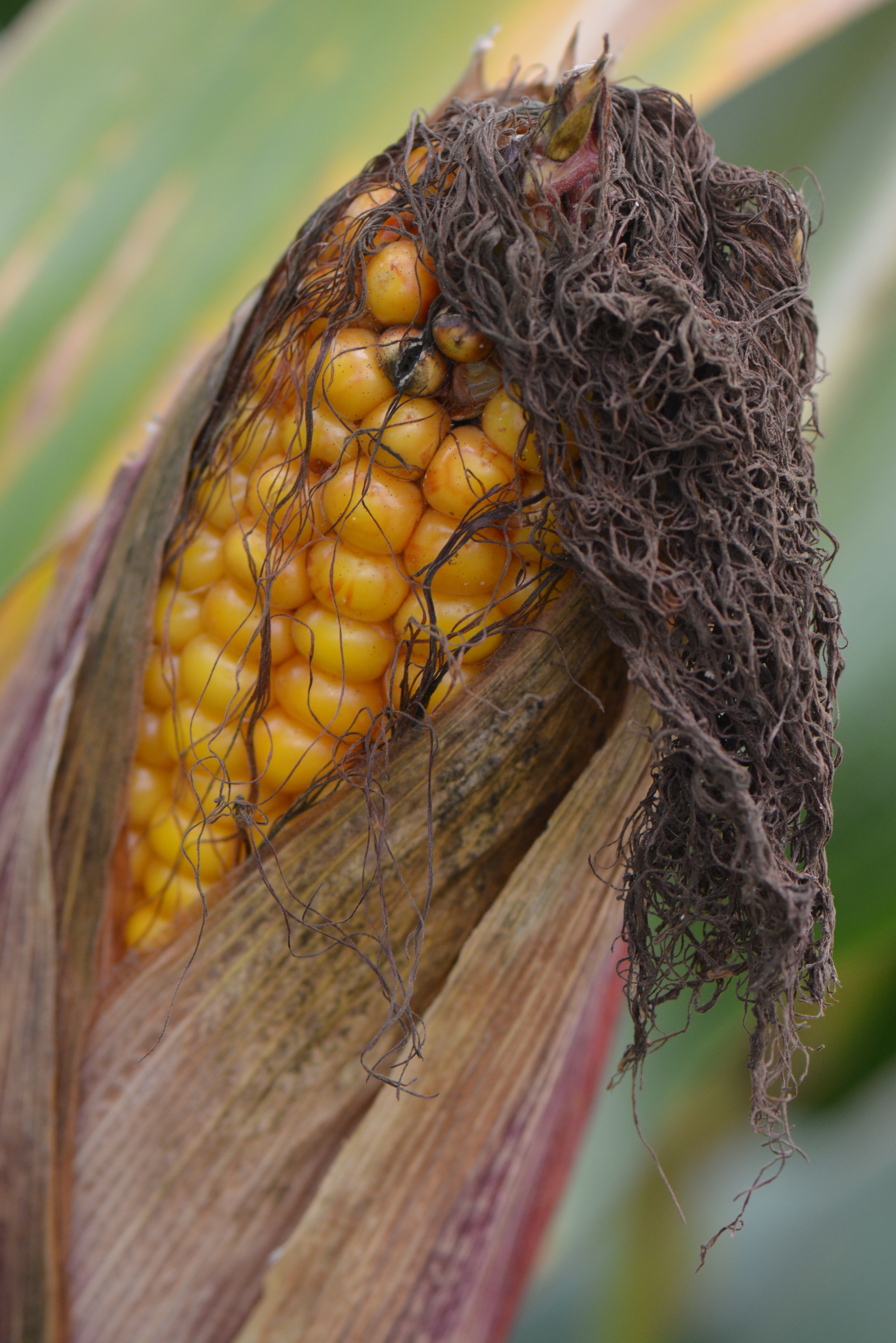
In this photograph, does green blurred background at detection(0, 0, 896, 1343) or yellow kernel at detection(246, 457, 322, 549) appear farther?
green blurred background at detection(0, 0, 896, 1343)

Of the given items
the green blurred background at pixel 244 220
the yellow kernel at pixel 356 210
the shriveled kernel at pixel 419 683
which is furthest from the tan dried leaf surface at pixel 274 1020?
the green blurred background at pixel 244 220

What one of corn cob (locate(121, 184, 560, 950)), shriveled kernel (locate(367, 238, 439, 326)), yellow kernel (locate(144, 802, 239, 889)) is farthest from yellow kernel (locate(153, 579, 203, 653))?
shriveled kernel (locate(367, 238, 439, 326))

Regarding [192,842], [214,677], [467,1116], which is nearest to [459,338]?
[214,677]

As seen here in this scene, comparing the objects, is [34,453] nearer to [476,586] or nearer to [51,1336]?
[476,586]

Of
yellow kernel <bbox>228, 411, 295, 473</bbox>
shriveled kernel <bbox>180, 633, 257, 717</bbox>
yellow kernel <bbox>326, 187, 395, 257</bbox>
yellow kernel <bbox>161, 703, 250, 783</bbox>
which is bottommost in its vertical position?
yellow kernel <bbox>161, 703, 250, 783</bbox>

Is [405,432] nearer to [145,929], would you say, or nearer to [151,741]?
[151,741]

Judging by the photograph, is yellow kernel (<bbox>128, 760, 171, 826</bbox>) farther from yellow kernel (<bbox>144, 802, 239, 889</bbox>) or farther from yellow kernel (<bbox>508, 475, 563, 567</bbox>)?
yellow kernel (<bbox>508, 475, 563, 567</bbox>)

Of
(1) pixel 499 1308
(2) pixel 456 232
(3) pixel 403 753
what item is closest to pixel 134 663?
(3) pixel 403 753

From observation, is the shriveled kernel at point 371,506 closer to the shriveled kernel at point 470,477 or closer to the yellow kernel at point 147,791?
the shriveled kernel at point 470,477
